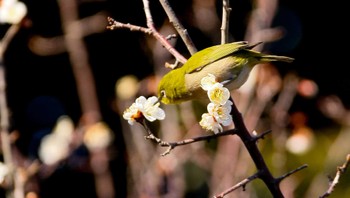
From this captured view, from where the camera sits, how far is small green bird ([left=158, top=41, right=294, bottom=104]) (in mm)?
2127

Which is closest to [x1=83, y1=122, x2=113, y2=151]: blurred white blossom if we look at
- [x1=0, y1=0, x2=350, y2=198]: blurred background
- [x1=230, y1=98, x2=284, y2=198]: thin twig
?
[x1=0, y1=0, x2=350, y2=198]: blurred background

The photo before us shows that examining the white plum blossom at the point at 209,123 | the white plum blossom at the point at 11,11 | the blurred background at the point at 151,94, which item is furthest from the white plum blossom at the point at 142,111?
the white plum blossom at the point at 11,11

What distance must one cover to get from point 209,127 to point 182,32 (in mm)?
233

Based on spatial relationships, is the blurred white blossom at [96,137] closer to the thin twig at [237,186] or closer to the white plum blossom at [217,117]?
the white plum blossom at [217,117]

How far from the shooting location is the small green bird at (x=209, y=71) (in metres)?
2.13

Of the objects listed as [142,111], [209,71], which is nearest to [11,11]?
[209,71]

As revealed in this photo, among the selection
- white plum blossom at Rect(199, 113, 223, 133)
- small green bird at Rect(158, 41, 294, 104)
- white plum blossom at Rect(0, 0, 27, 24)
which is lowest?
white plum blossom at Rect(199, 113, 223, 133)

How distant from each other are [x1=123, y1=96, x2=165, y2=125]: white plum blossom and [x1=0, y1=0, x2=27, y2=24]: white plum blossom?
4.19ft

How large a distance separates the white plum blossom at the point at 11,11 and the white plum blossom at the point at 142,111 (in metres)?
1.28

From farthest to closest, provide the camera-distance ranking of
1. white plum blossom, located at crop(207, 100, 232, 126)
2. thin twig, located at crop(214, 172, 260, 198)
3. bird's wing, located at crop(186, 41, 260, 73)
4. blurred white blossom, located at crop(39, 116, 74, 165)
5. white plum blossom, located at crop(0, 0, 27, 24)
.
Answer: blurred white blossom, located at crop(39, 116, 74, 165)
white plum blossom, located at crop(0, 0, 27, 24)
bird's wing, located at crop(186, 41, 260, 73)
white plum blossom, located at crop(207, 100, 232, 126)
thin twig, located at crop(214, 172, 260, 198)

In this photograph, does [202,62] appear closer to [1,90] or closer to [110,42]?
[1,90]

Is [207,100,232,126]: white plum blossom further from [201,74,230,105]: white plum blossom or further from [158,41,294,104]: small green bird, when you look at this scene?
[158,41,294,104]: small green bird

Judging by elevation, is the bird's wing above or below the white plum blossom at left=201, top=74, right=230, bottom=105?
above

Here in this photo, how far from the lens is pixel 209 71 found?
2.22 metres
